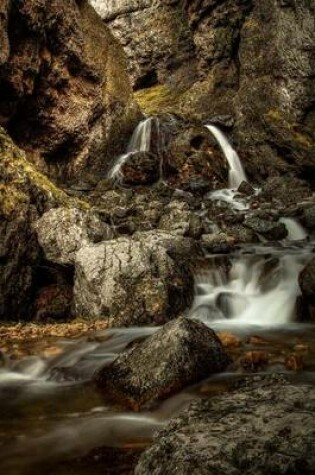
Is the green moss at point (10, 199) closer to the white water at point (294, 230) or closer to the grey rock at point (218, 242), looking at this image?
the grey rock at point (218, 242)

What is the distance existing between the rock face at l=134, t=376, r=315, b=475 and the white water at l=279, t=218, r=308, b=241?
41.0ft

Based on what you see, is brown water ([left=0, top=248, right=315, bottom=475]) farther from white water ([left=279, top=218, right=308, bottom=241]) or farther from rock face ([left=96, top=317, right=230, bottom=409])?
white water ([left=279, top=218, right=308, bottom=241])

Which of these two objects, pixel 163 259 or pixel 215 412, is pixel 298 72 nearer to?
pixel 163 259

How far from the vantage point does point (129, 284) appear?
8.20 m

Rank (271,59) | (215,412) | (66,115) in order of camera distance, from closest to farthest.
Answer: (215,412), (66,115), (271,59)

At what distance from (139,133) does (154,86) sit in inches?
755

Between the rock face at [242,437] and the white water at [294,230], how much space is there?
12.5 m

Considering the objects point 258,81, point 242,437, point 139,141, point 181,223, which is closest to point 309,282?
point 242,437

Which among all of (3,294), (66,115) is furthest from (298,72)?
(3,294)

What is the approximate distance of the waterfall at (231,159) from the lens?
2244cm

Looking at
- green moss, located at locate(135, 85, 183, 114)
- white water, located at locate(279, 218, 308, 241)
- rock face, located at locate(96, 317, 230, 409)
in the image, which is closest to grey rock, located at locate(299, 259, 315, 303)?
rock face, located at locate(96, 317, 230, 409)

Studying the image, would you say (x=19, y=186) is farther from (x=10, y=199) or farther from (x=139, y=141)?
(x=139, y=141)

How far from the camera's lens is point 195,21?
33562mm

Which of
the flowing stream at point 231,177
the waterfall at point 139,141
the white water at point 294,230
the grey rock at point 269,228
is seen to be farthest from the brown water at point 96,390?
the waterfall at point 139,141
